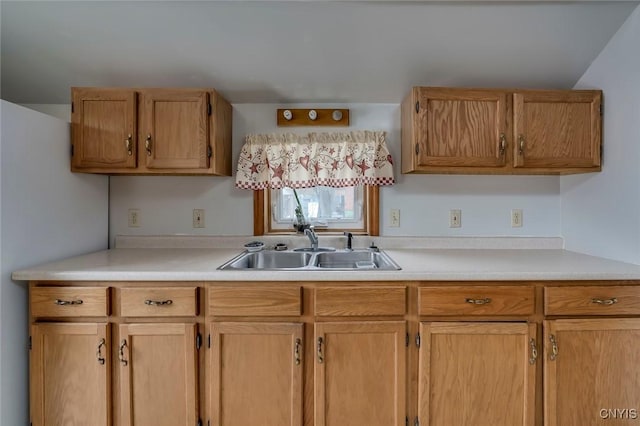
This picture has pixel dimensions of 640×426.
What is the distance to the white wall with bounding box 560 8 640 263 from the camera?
1.57 meters

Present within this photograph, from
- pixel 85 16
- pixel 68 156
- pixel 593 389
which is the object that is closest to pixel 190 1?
pixel 85 16

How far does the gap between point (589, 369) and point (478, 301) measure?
1.93ft

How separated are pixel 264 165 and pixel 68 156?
3.45 ft

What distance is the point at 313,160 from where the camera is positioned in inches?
81.2

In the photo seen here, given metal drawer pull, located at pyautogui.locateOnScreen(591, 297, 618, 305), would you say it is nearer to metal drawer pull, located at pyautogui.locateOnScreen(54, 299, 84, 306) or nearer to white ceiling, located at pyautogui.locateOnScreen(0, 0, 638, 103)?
white ceiling, located at pyautogui.locateOnScreen(0, 0, 638, 103)

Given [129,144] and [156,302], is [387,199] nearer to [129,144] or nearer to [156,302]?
[156,302]

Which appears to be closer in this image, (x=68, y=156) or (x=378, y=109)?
(x=68, y=156)

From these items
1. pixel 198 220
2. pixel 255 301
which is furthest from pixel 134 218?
pixel 255 301

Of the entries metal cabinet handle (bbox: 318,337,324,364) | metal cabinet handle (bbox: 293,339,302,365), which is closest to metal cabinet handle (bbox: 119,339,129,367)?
metal cabinet handle (bbox: 293,339,302,365)

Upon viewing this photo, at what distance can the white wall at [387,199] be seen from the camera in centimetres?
212

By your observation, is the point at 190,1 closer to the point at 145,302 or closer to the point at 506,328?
the point at 145,302

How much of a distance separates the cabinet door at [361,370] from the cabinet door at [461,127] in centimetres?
92

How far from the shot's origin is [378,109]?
83.2 inches

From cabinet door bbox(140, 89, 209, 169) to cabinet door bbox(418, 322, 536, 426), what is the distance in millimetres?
1450
